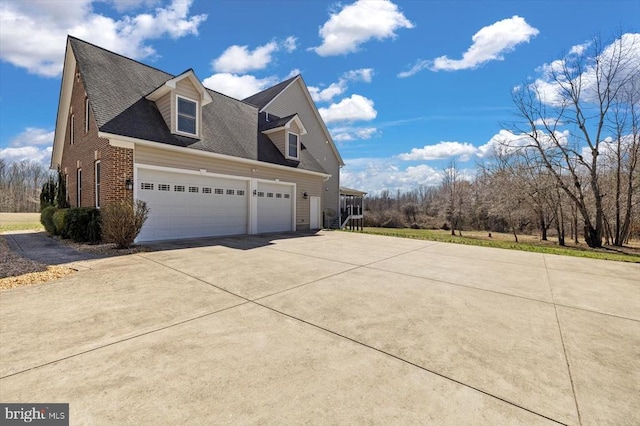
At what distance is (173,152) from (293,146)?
282 inches

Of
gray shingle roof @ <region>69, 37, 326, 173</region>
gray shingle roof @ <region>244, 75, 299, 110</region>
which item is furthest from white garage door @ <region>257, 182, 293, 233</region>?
gray shingle roof @ <region>244, 75, 299, 110</region>

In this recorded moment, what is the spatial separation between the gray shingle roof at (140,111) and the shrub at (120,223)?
2572 millimetres

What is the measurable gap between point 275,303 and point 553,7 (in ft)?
41.5

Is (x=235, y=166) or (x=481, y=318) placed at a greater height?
(x=235, y=166)

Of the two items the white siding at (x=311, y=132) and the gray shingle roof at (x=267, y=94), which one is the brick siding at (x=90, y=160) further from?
the white siding at (x=311, y=132)

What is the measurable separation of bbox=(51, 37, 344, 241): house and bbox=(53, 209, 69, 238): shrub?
926mm

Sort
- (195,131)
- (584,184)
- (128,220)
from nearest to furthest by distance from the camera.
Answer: (128,220)
(195,131)
(584,184)

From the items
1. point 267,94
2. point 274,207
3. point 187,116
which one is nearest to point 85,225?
point 187,116

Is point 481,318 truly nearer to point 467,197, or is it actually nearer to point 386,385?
point 386,385

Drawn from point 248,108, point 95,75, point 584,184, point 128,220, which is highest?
point 248,108

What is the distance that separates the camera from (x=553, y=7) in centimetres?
949

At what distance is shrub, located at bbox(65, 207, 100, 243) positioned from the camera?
980cm

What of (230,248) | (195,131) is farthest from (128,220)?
(195,131)

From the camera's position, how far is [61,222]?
430 inches
